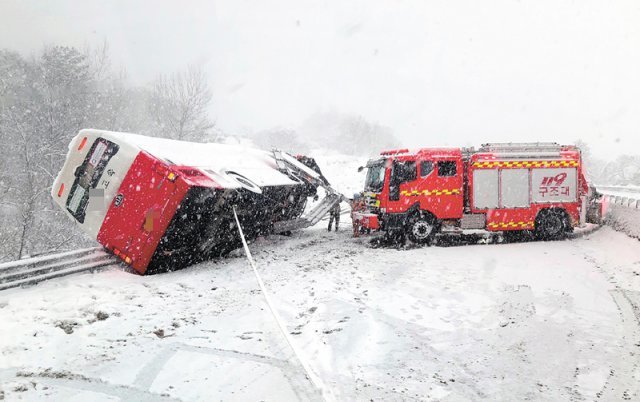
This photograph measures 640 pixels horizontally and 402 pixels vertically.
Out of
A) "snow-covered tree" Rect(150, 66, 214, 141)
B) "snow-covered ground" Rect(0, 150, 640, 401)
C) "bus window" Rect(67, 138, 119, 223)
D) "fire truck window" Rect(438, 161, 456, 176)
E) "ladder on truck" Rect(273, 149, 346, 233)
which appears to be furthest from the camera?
Result: "snow-covered tree" Rect(150, 66, 214, 141)

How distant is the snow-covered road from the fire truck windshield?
387 centimetres

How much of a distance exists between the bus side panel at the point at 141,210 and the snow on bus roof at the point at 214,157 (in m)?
0.50

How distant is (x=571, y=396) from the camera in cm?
396

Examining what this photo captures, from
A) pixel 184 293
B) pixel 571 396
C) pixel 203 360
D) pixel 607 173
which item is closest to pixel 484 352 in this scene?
pixel 571 396

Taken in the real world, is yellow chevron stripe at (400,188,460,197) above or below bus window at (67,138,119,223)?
below

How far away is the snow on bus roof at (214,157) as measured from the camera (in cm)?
835

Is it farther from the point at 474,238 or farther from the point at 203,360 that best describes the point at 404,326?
the point at 474,238

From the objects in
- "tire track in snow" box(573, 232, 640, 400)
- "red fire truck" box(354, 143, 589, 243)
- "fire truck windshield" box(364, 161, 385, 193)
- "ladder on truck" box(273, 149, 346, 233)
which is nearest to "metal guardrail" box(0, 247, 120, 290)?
"ladder on truck" box(273, 149, 346, 233)

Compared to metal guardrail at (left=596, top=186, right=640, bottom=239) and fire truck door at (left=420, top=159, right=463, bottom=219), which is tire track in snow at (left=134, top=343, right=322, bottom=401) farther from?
metal guardrail at (left=596, top=186, right=640, bottom=239)

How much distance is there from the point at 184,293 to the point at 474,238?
→ 365 inches

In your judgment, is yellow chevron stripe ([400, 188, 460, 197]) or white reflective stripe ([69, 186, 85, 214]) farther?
yellow chevron stripe ([400, 188, 460, 197])

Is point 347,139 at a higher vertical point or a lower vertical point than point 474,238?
higher

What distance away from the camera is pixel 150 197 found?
7.54 meters

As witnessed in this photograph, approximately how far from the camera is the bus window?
8141mm
